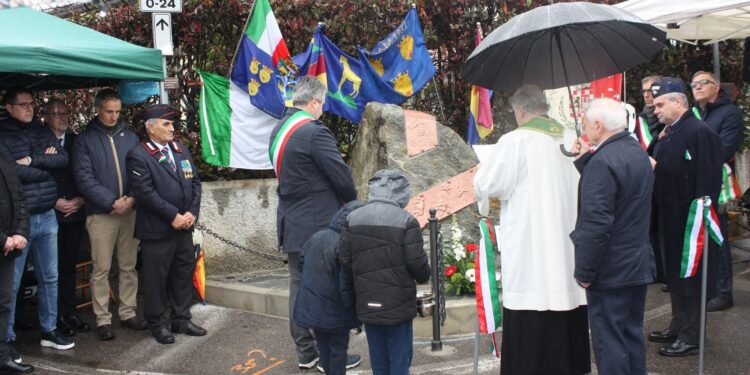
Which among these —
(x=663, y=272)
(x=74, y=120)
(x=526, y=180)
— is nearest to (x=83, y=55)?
(x=74, y=120)

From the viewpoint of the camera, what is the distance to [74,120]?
8125 mm

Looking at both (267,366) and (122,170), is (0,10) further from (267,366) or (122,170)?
(267,366)

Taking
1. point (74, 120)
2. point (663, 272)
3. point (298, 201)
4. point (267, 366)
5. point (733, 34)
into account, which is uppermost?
point (733, 34)

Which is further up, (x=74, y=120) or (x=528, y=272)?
(x=74, y=120)

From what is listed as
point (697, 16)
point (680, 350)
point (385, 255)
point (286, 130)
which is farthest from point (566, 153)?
point (697, 16)

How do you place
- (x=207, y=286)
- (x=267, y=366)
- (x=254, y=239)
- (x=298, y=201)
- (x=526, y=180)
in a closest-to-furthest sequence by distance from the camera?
(x=526, y=180)
(x=298, y=201)
(x=267, y=366)
(x=207, y=286)
(x=254, y=239)

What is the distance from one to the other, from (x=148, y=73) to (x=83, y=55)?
61cm

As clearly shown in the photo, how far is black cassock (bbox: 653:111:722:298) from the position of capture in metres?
5.06

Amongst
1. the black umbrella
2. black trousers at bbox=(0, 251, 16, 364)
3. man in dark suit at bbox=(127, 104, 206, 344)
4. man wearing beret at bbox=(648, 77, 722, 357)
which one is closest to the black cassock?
man wearing beret at bbox=(648, 77, 722, 357)

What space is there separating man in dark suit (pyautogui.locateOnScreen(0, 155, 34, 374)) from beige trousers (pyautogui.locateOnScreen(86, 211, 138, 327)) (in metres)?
0.82

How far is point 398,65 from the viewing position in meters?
8.03

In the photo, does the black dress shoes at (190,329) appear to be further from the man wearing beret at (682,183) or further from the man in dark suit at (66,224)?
the man wearing beret at (682,183)

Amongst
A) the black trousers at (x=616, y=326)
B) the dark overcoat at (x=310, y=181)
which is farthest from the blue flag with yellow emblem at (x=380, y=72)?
the black trousers at (x=616, y=326)

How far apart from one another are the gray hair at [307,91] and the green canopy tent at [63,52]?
5.86 feet
